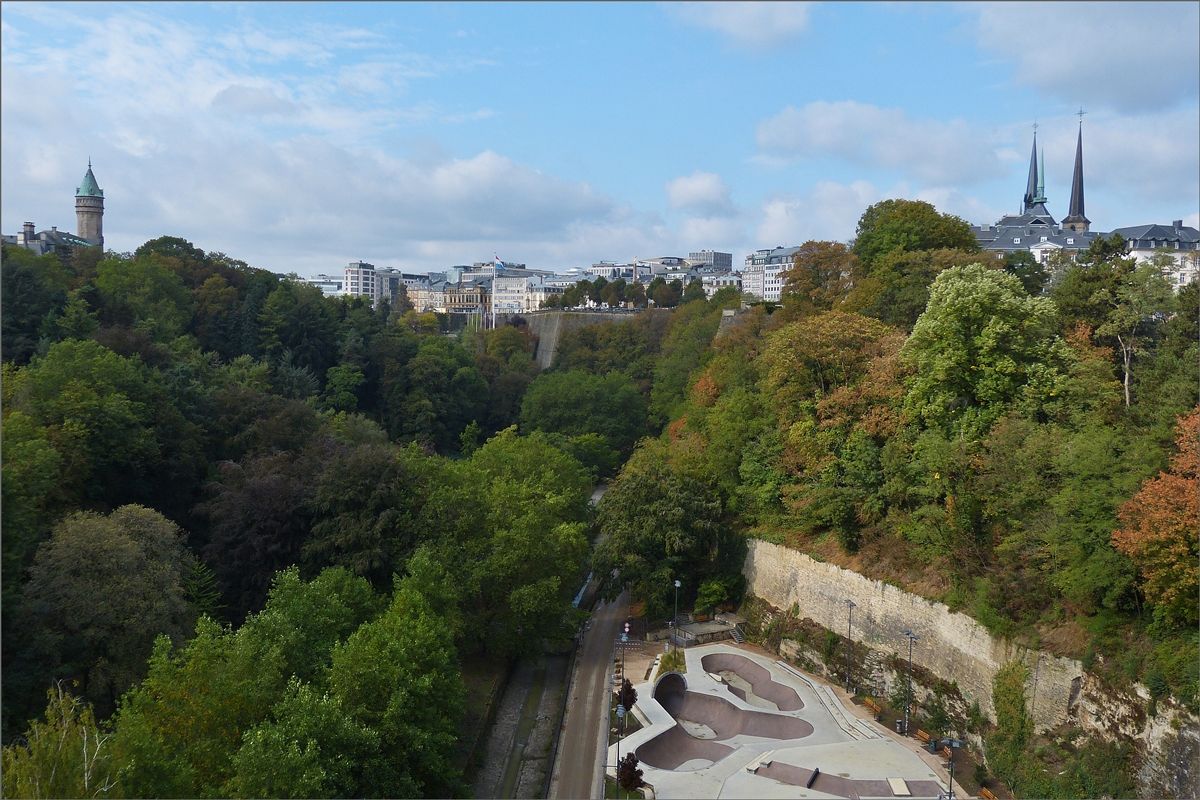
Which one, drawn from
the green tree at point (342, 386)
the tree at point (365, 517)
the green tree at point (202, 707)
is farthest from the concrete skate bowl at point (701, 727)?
the green tree at point (342, 386)

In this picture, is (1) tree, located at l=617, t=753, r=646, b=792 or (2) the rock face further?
(1) tree, located at l=617, t=753, r=646, b=792

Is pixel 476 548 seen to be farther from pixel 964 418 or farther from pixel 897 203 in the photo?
pixel 897 203

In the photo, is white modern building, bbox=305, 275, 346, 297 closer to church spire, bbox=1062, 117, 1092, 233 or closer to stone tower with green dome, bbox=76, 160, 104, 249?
stone tower with green dome, bbox=76, 160, 104, 249

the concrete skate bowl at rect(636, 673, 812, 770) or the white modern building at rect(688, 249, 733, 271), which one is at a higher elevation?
the white modern building at rect(688, 249, 733, 271)

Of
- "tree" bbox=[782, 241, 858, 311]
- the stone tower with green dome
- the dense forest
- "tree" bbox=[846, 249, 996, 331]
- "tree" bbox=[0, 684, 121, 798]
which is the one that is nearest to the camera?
"tree" bbox=[0, 684, 121, 798]

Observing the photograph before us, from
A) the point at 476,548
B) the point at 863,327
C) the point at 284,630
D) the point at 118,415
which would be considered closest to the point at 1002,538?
the point at 863,327

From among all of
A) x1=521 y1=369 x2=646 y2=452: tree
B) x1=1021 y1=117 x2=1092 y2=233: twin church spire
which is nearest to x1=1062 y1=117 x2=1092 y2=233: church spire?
x1=1021 y1=117 x2=1092 y2=233: twin church spire
